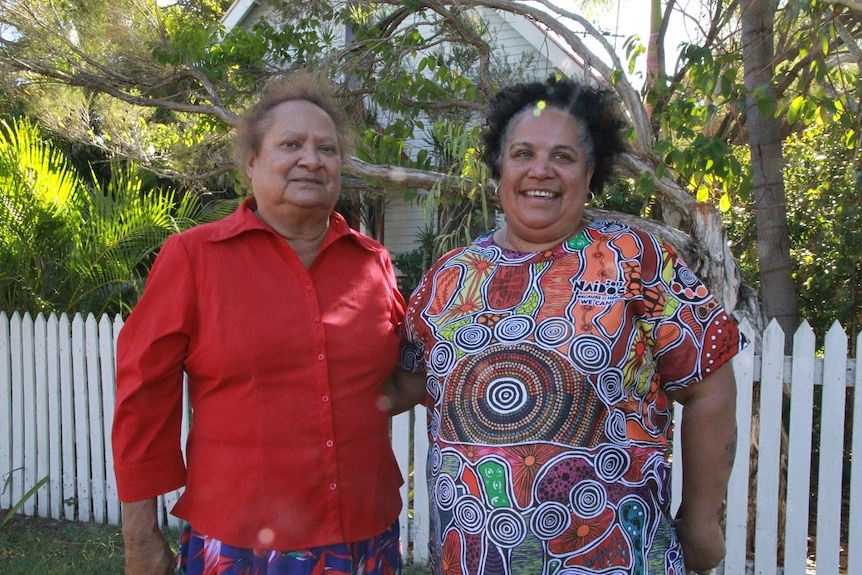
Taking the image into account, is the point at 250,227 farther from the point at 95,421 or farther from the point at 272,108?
the point at 95,421

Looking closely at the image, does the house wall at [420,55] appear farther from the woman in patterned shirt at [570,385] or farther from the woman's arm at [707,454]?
the woman's arm at [707,454]

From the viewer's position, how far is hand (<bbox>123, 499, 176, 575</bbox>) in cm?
207

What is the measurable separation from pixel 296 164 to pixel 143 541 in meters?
1.09

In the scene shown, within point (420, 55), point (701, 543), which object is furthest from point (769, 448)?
point (420, 55)

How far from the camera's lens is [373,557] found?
222 centimetres

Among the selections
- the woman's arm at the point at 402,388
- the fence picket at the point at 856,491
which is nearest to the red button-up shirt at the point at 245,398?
the woman's arm at the point at 402,388

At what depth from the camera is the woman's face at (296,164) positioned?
2.21 m

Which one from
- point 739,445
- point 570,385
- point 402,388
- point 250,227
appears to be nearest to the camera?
point 570,385

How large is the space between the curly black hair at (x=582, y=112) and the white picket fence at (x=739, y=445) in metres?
2.08

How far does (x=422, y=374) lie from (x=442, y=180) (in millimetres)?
2512

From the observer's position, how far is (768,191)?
16.1 feet

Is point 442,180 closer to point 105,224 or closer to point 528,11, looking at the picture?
point 528,11

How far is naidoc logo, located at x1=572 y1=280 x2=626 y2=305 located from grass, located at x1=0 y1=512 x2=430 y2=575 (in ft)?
9.95

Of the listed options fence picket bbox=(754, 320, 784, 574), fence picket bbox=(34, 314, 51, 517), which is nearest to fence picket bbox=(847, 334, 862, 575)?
fence picket bbox=(754, 320, 784, 574)
